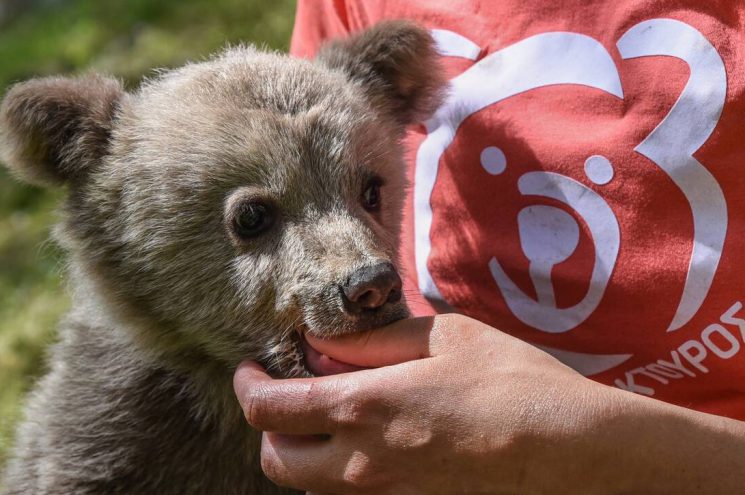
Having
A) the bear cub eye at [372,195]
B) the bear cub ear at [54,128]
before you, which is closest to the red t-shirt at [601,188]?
the bear cub eye at [372,195]

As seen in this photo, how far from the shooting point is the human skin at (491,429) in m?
1.74

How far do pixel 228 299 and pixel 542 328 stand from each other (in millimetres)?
827

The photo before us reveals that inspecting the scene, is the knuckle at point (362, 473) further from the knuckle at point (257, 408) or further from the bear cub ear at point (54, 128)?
the bear cub ear at point (54, 128)

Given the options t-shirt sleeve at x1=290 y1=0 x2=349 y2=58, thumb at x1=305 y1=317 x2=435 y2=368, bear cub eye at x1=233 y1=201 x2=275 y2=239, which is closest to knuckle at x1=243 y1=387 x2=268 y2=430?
thumb at x1=305 y1=317 x2=435 y2=368

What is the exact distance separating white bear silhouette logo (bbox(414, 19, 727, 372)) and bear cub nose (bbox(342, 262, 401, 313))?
0.51 meters

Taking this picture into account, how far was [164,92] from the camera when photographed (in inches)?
94.7

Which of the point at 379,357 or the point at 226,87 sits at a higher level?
the point at 226,87

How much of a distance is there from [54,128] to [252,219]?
24.1 inches

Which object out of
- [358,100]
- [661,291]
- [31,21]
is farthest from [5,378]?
[31,21]

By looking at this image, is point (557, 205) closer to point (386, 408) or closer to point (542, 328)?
point (542, 328)

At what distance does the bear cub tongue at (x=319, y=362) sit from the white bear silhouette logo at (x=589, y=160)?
0.50m

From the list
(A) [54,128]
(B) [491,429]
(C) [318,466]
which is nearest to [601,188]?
(B) [491,429]

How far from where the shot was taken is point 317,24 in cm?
295

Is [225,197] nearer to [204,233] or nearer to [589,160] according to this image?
[204,233]
